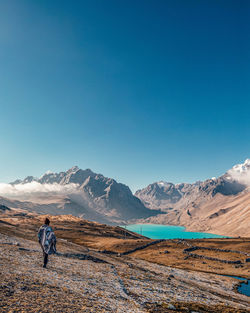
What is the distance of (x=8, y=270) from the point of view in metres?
16.6

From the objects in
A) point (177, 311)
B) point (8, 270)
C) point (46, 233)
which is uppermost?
point (46, 233)

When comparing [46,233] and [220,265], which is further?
[220,265]

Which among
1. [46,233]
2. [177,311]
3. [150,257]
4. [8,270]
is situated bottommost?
[150,257]

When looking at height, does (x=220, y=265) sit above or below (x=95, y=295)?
below

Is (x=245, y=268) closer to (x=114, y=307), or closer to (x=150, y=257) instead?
(x=150, y=257)

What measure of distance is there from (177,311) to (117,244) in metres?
107

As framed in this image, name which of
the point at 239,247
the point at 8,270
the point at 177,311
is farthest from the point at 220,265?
the point at 8,270

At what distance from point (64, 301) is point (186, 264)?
86334 millimetres

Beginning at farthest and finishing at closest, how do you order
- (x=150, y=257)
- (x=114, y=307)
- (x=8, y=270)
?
(x=150, y=257), (x=8, y=270), (x=114, y=307)

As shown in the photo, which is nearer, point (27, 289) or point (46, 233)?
point (27, 289)

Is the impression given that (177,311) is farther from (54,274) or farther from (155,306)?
(54,274)

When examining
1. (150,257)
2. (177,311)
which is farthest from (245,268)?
(177,311)

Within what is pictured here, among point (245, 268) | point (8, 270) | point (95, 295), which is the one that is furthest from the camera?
point (245, 268)

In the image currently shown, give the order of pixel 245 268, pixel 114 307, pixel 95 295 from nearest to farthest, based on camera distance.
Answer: pixel 114 307
pixel 95 295
pixel 245 268
